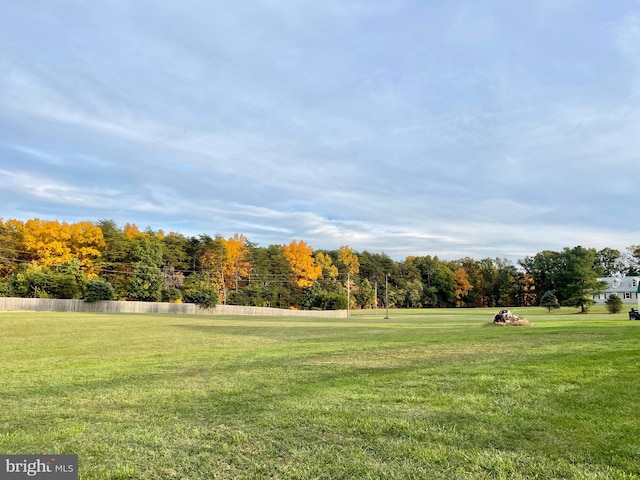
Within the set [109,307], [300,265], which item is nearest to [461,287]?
[300,265]

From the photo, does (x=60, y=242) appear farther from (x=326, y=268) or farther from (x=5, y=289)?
Result: (x=326, y=268)

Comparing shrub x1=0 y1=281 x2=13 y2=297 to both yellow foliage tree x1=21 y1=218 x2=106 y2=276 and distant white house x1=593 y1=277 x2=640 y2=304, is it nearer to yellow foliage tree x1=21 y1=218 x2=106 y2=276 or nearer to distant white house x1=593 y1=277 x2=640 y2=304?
yellow foliage tree x1=21 y1=218 x2=106 y2=276

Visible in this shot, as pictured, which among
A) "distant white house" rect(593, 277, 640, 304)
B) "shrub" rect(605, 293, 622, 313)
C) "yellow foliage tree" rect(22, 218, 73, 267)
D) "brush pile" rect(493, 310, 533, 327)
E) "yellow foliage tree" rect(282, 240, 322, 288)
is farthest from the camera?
"distant white house" rect(593, 277, 640, 304)

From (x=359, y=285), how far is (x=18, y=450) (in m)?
80.0

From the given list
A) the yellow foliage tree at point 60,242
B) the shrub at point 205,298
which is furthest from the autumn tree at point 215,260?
the yellow foliage tree at point 60,242

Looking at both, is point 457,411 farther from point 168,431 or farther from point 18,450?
point 18,450

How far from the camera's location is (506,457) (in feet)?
11.5
